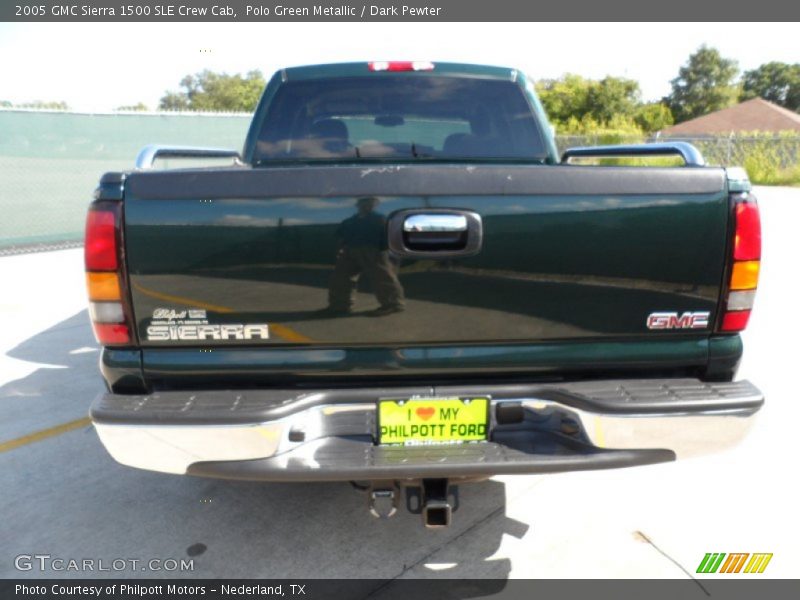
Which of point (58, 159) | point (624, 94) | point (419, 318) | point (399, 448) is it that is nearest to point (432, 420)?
point (399, 448)

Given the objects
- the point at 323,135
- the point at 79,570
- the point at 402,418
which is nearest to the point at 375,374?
the point at 402,418

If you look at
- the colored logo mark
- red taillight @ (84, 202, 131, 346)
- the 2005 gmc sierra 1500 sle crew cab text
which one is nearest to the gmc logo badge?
the 2005 gmc sierra 1500 sle crew cab text

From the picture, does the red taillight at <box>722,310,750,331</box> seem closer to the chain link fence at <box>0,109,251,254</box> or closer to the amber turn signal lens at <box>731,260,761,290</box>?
the amber turn signal lens at <box>731,260,761,290</box>

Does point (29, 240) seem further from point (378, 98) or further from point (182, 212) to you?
point (182, 212)

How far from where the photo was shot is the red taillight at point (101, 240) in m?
2.05

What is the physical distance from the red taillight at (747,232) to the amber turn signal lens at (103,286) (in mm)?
2162

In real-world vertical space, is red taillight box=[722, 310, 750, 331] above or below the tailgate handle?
below

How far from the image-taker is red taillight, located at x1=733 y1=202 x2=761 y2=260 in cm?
211

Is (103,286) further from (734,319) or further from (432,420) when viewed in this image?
(734,319)

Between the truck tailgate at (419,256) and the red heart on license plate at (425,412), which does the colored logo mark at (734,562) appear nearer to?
the truck tailgate at (419,256)

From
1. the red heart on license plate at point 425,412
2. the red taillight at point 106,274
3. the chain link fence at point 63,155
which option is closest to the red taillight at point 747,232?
the red heart on license plate at point 425,412

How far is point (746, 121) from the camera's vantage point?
48344 mm

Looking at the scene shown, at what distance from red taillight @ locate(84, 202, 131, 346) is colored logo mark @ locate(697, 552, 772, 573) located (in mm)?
2510

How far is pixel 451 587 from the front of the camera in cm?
246
